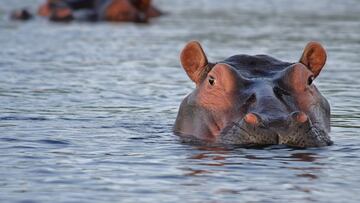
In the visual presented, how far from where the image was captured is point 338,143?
9977 mm

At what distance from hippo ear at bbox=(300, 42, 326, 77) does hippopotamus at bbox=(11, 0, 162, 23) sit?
19.1 m

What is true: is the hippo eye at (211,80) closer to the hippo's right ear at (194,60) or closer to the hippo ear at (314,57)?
the hippo's right ear at (194,60)

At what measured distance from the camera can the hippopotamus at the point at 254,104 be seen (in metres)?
9.04

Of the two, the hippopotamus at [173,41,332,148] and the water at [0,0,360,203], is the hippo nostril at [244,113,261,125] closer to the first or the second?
the hippopotamus at [173,41,332,148]

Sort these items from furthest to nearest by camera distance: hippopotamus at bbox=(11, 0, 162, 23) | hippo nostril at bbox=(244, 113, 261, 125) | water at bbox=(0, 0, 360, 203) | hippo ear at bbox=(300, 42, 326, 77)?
1. hippopotamus at bbox=(11, 0, 162, 23)
2. hippo ear at bbox=(300, 42, 326, 77)
3. hippo nostril at bbox=(244, 113, 261, 125)
4. water at bbox=(0, 0, 360, 203)

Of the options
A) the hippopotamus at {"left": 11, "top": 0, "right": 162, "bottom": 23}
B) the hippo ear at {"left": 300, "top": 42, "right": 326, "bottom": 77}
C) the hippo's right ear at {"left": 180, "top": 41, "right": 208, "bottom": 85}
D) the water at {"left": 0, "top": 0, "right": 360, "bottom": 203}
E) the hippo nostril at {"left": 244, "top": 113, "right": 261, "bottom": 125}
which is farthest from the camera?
the hippopotamus at {"left": 11, "top": 0, "right": 162, "bottom": 23}

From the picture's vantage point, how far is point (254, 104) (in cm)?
936

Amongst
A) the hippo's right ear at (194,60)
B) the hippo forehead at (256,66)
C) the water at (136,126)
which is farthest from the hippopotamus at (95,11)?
the hippo forehead at (256,66)

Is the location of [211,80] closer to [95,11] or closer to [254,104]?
[254,104]

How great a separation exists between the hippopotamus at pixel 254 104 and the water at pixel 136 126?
167mm

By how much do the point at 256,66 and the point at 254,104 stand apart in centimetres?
92

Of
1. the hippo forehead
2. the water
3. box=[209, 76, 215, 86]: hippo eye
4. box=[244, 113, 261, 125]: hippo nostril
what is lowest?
the water

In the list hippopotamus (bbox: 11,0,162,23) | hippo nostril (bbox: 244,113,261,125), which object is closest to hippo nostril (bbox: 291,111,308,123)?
hippo nostril (bbox: 244,113,261,125)

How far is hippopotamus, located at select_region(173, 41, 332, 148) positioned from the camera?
904 centimetres
